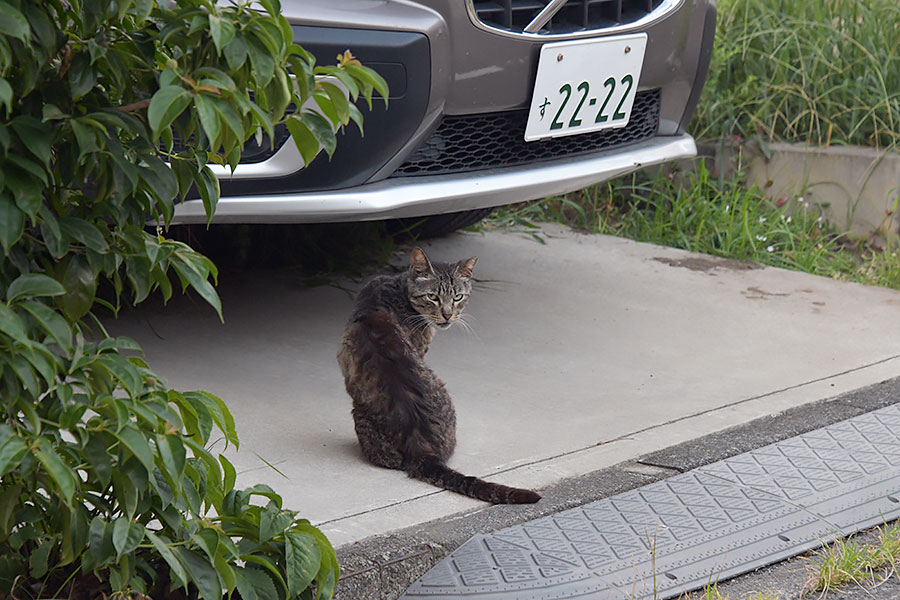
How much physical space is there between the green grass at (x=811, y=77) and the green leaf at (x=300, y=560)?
4.06m

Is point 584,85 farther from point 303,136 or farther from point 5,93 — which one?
point 5,93

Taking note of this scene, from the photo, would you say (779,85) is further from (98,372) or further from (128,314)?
(98,372)

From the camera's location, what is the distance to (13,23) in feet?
4.27

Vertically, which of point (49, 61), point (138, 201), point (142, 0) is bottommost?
point (138, 201)

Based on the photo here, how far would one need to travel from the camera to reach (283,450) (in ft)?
9.11

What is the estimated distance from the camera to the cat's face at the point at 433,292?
309 centimetres

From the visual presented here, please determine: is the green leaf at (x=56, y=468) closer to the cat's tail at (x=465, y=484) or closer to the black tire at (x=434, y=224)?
the cat's tail at (x=465, y=484)

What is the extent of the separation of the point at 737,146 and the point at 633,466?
2993mm

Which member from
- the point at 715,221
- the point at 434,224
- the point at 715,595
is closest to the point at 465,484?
the point at 715,595

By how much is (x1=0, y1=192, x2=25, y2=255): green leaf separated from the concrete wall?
4334mm

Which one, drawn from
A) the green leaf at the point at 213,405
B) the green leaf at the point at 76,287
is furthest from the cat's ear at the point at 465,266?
the green leaf at the point at 76,287

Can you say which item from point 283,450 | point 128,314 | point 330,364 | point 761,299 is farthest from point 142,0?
point 761,299

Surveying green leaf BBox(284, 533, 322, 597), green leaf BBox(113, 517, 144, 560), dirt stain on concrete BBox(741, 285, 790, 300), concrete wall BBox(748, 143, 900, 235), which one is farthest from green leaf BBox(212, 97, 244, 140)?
concrete wall BBox(748, 143, 900, 235)

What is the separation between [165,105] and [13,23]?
193 mm
